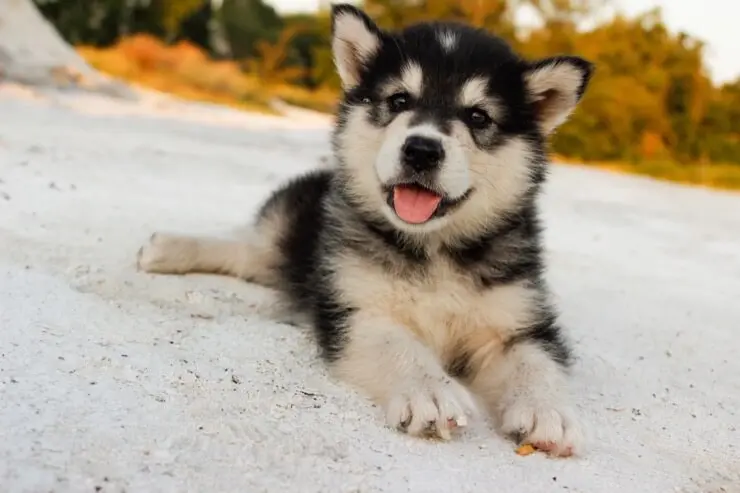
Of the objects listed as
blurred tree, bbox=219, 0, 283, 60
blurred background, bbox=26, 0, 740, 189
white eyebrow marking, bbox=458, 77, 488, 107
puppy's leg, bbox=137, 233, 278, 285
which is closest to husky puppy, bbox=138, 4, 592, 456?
white eyebrow marking, bbox=458, 77, 488, 107

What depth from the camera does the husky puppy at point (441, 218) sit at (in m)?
2.53

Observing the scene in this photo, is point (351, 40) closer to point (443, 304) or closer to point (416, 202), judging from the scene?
point (416, 202)

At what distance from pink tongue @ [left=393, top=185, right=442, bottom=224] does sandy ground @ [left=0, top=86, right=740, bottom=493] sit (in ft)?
2.01

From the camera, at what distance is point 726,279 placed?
4.92 meters

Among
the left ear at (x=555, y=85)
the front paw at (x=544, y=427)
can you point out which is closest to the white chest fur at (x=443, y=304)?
the front paw at (x=544, y=427)

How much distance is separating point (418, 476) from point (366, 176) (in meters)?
1.31

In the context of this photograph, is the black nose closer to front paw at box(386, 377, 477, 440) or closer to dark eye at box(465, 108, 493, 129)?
dark eye at box(465, 108, 493, 129)

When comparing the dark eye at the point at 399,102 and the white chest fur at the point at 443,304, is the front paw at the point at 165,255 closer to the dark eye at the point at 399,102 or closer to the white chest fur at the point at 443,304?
the white chest fur at the point at 443,304

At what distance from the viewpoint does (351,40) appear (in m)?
3.01

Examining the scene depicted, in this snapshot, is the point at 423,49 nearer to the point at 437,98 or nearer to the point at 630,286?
the point at 437,98

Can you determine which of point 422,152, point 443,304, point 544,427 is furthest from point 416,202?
point 544,427

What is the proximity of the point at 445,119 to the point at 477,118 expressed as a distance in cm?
17

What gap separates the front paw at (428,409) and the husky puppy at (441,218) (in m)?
0.07

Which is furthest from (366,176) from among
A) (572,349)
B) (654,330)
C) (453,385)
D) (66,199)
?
(66,199)
